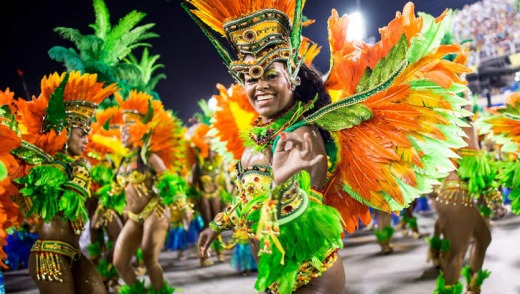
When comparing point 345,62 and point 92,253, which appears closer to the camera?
point 345,62

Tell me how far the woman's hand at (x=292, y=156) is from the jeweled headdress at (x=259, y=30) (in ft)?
1.34

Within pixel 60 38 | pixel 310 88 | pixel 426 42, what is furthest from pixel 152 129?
pixel 426 42

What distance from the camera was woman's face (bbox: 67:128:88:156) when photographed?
3.85 metres

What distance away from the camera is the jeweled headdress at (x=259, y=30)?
2275 millimetres

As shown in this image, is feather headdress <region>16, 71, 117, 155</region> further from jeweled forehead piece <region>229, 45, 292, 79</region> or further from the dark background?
the dark background

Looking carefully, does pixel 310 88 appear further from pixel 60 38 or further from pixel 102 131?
pixel 60 38

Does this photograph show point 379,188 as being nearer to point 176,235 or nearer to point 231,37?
point 231,37

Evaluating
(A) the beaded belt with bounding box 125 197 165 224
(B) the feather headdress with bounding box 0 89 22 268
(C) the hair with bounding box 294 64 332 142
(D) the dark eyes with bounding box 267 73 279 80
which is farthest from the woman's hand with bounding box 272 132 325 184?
(A) the beaded belt with bounding box 125 197 165 224

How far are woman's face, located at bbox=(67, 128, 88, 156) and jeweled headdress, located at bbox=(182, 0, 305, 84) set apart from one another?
6.61 ft

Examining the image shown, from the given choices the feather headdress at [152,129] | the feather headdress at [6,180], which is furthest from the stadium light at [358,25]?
the feather headdress at [152,129]

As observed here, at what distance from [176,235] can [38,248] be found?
19.1 feet

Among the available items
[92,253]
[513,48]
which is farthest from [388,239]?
[92,253]

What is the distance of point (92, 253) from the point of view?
682cm

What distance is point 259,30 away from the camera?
7.48 feet
